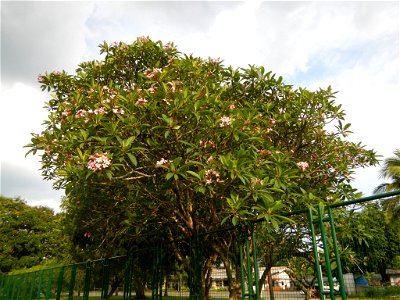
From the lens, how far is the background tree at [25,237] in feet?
131

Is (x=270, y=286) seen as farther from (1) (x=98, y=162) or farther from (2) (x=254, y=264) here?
(1) (x=98, y=162)

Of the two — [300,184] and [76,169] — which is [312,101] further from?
[76,169]

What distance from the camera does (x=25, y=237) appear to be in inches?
1638

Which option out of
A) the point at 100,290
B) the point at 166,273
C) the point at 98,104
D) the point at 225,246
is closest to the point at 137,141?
the point at 98,104

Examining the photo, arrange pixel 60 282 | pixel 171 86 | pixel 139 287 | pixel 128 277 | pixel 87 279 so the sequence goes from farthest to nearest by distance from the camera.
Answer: pixel 139 287 → pixel 60 282 → pixel 87 279 → pixel 128 277 → pixel 171 86

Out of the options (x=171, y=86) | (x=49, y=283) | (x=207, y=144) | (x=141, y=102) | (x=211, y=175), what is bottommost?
(x=49, y=283)

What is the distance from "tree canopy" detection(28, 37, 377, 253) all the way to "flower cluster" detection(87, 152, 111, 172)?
0.7 inches

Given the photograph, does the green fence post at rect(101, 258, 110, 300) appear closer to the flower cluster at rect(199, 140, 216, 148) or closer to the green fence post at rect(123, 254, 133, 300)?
the green fence post at rect(123, 254, 133, 300)

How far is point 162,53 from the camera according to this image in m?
9.98

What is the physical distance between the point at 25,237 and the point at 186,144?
41492 millimetres

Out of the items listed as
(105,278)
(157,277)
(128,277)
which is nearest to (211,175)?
(157,277)

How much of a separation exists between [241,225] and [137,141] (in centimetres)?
266

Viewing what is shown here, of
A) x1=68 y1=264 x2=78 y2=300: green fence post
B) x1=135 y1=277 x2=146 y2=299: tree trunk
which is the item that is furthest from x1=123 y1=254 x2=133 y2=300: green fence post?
x1=135 y1=277 x2=146 y2=299: tree trunk

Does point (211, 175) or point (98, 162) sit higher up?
point (98, 162)
